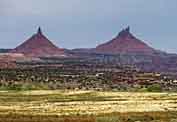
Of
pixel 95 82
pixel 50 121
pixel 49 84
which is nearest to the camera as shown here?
A: pixel 50 121

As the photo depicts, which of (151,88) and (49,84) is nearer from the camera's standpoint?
(151,88)

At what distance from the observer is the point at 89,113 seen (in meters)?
74.0

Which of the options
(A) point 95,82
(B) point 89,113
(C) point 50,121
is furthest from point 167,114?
(A) point 95,82

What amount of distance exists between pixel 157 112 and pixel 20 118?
17427mm

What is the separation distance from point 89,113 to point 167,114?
9098 mm

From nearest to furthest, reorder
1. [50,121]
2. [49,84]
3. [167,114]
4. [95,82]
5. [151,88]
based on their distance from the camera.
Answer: [50,121]
[167,114]
[151,88]
[49,84]
[95,82]

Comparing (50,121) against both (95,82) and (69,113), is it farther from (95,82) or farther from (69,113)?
(95,82)

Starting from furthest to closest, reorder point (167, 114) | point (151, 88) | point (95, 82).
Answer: point (95, 82) → point (151, 88) → point (167, 114)

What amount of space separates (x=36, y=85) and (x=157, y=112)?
91854 mm

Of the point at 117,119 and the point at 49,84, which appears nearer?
the point at 117,119

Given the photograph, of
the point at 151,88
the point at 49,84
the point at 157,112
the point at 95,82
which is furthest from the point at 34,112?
the point at 95,82

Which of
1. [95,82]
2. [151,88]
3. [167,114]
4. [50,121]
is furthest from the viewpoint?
[95,82]

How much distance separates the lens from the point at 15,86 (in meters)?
158

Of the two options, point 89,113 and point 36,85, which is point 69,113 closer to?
point 89,113
